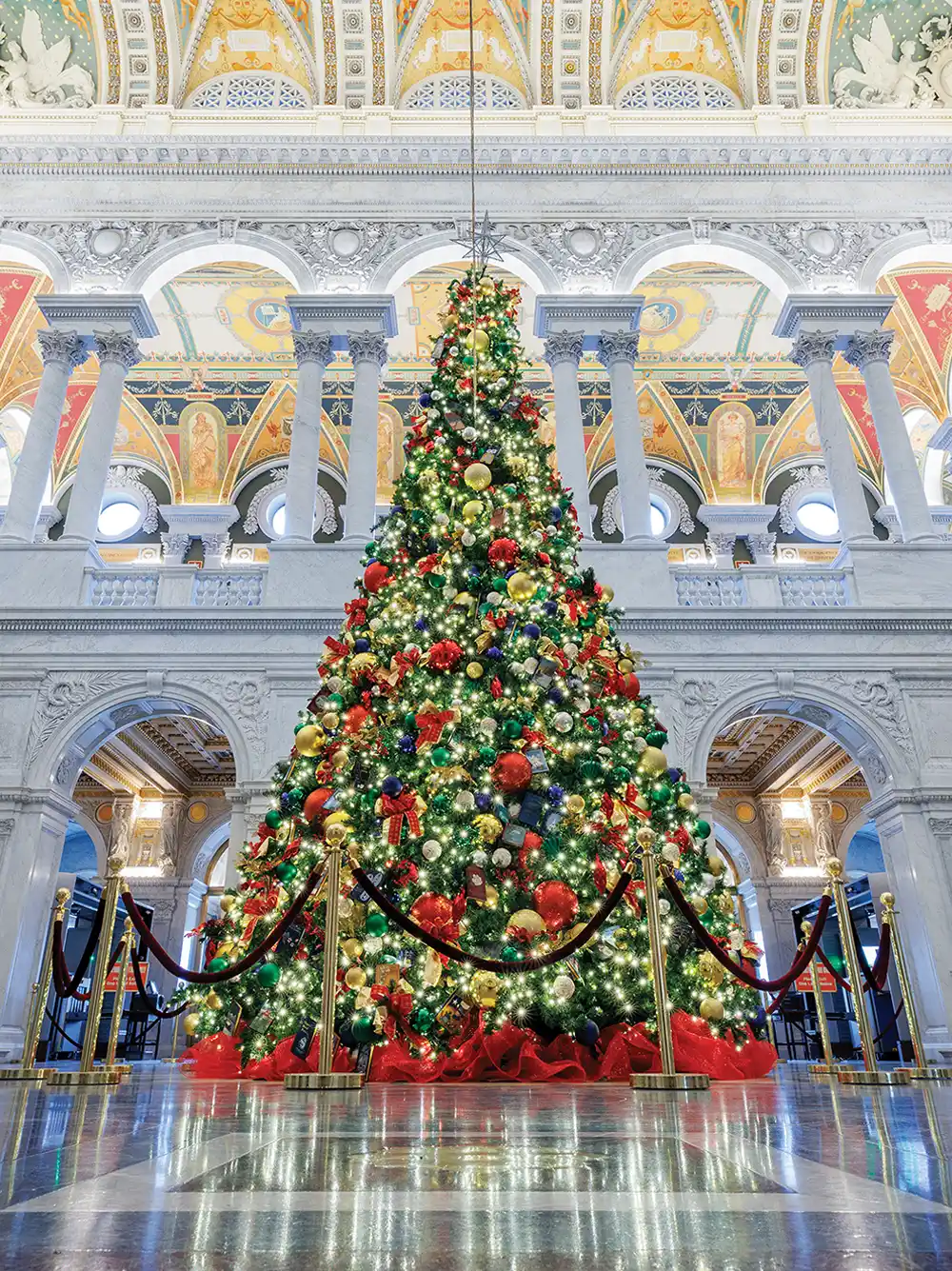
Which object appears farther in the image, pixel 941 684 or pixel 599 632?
pixel 941 684

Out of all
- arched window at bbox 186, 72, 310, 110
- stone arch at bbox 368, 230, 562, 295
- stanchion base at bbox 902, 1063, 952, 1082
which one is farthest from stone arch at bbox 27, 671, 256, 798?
arched window at bbox 186, 72, 310, 110

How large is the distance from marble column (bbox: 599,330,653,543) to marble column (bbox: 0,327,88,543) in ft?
23.3

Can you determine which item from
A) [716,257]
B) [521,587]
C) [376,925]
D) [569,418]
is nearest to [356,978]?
[376,925]

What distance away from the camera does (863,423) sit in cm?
1797

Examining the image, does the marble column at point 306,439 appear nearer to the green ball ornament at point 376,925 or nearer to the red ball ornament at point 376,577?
the red ball ornament at point 376,577

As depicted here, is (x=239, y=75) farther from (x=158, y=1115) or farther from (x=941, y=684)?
(x=158, y=1115)

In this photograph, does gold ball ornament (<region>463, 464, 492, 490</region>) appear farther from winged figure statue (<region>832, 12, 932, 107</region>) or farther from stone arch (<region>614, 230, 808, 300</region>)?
winged figure statue (<region>832, 12, 932, 107</region>)

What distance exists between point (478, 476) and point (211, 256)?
30.5 ft

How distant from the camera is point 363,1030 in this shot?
4.33 metres

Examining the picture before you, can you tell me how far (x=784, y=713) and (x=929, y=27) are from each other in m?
10.7

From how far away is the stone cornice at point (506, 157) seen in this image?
44.1 ft

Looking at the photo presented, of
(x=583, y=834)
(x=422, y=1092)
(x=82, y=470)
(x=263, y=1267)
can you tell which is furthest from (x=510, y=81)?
(x=263, y=1267)

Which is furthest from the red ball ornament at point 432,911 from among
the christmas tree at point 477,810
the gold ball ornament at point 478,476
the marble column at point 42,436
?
the marble column at point 42,436

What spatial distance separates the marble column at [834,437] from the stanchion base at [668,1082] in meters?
8.95
